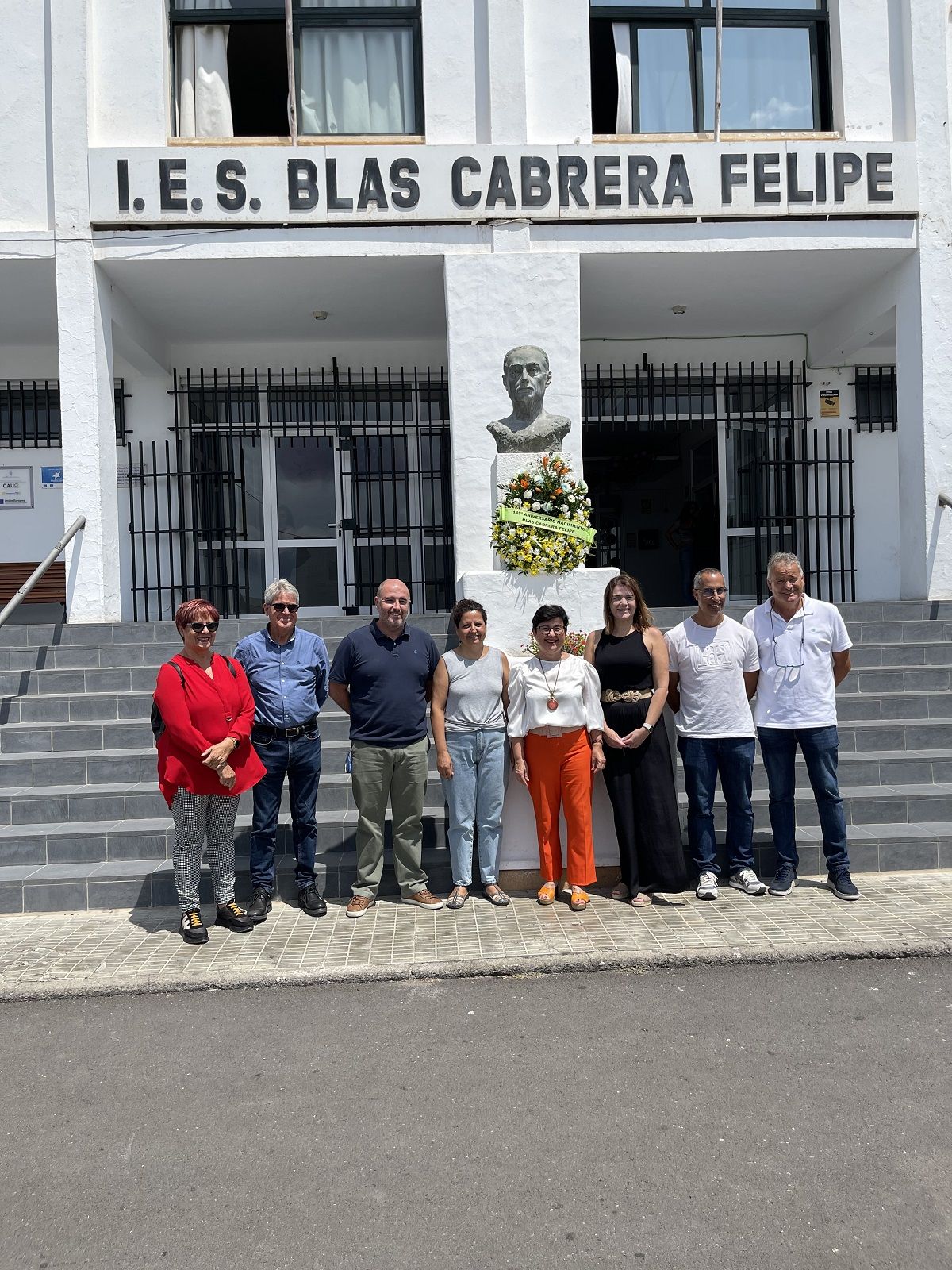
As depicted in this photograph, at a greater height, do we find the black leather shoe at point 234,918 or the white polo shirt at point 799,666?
the white polo shirt at point 799,666

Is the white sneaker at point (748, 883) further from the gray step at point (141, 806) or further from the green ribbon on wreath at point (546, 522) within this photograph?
the green ribbon on wreath at point (546, 522)

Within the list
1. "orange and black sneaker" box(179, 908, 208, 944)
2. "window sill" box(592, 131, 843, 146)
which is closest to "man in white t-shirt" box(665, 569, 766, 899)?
"orange and black sneaker" box(179, 908, 208, 944)

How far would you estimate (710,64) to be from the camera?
30.2 feet

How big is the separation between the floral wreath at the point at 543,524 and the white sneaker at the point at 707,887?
7.72 ft

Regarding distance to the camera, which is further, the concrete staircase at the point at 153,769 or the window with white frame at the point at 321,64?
the window with white frame at the point at 321,64

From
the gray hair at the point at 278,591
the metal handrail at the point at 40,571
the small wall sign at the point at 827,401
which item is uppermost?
the small wall sign at the point at 827,401

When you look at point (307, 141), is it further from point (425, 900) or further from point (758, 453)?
point (425, 900)

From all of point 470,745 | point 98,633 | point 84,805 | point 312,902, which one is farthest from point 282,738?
point 98,633

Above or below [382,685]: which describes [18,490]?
above

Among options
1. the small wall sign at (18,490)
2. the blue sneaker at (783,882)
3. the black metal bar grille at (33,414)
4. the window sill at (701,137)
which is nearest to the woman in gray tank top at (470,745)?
the blue sneaker at (783,882)

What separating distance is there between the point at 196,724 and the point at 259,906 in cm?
98

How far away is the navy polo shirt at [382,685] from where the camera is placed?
16.6 ft

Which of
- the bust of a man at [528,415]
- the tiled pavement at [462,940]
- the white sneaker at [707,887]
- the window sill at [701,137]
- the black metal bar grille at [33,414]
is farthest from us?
the black metal bar grille at [33,414]

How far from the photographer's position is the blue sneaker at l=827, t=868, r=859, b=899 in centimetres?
502
